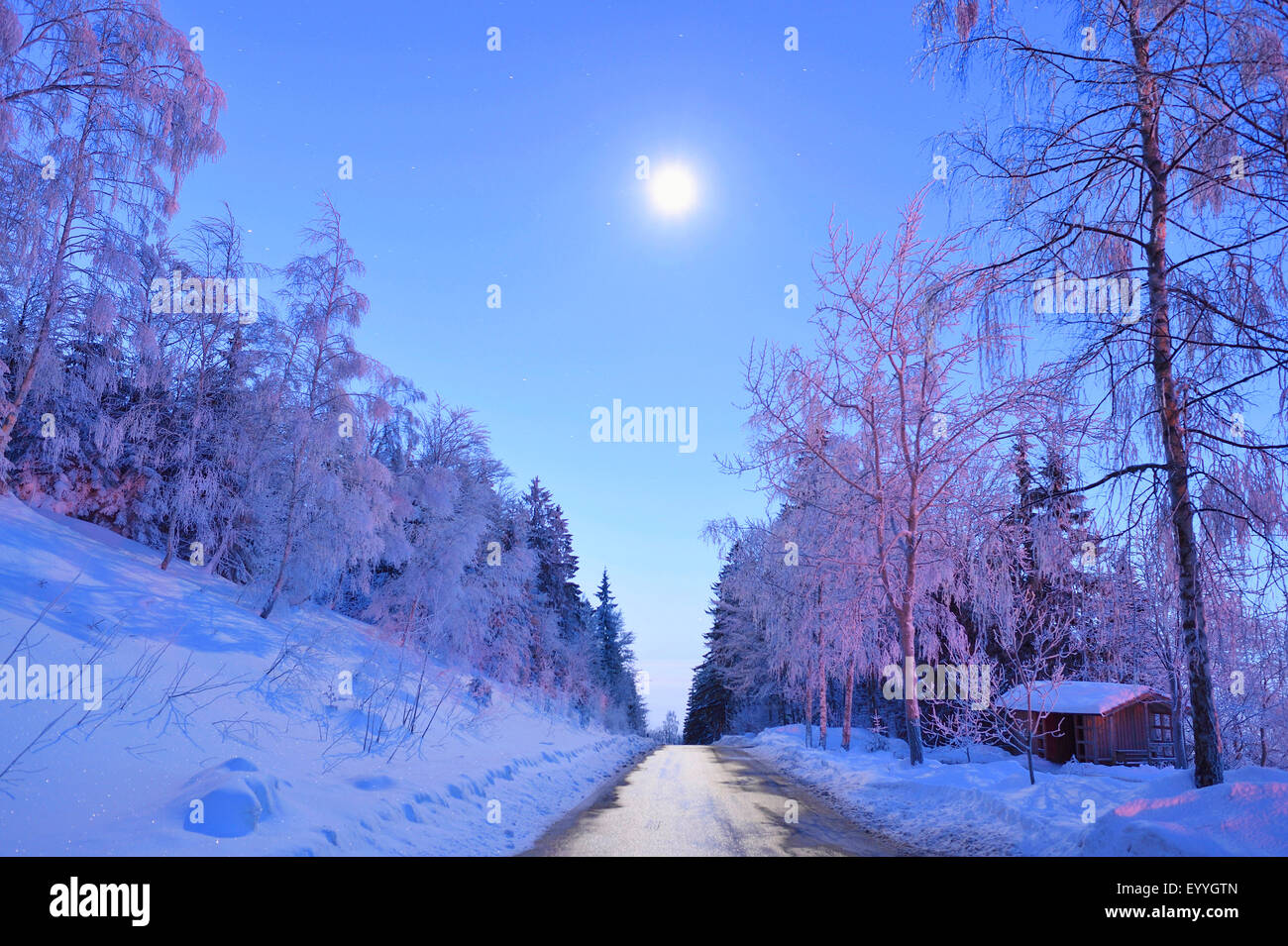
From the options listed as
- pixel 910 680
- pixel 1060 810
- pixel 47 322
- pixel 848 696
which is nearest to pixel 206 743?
pixel 1060 810

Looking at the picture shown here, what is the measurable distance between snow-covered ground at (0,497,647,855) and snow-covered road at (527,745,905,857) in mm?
749

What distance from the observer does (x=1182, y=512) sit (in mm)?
6812

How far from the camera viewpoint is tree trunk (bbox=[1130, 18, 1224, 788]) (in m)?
6.75

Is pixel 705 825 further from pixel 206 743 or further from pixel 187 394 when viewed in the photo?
pixel 187 394

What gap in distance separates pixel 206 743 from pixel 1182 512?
10.6 metres

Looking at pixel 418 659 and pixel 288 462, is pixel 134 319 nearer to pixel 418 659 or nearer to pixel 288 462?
pixel 288 462

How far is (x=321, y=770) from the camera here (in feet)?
27.2

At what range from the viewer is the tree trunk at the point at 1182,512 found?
6754 millimetres

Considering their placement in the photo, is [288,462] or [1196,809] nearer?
[1196,809]

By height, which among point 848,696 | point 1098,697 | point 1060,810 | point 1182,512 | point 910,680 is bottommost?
point 1098,697

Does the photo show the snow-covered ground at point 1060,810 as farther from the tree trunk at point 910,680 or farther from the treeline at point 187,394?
the treeline at point 187,394

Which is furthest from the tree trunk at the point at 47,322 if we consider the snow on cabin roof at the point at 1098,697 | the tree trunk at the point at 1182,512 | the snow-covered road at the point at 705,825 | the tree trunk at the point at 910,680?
the snow on cabin roof at the point at 1098,697
